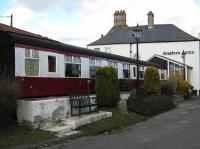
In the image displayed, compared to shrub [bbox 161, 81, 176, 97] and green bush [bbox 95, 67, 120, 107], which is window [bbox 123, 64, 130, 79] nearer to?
shrub [bbox 161, 81, 176, 97]

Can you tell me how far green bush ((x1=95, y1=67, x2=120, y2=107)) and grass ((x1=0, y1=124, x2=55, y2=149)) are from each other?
28.9 ft

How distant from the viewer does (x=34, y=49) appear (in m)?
21.0

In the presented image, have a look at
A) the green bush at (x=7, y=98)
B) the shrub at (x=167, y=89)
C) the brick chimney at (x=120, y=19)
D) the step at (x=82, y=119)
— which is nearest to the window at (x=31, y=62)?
the step at (x=82, y=119)

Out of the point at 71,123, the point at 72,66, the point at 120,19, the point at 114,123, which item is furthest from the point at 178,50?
the point at 71,123

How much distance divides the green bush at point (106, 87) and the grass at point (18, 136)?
28.9 ft

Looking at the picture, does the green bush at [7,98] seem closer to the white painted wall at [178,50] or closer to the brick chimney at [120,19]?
the white painted wall at [178,50]

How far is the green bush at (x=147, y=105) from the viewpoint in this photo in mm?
25250

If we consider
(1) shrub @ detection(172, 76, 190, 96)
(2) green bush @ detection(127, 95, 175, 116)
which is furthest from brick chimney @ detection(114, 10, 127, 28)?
(2) green bush @ detection(127, 95, 175, 116)

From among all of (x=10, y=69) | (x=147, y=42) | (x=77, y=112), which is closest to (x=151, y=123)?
(x=77, y=112)

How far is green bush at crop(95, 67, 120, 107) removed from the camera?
24562 millimetres

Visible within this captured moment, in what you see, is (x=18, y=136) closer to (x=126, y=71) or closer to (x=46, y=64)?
(x=46, y=64)

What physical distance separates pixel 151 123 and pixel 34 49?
6.25 meters

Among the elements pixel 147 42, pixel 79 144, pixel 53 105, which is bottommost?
pixel 79 144

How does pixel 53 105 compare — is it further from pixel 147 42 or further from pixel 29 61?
pixel 147 42
